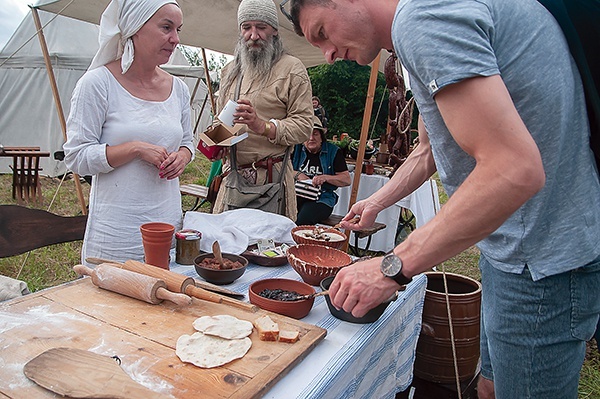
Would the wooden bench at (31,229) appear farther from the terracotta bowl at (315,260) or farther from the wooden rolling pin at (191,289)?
the terracotta bowl at (315,260)

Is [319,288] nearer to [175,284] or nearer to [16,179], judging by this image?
[175,284]

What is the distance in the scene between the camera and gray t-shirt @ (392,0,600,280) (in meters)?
0.85

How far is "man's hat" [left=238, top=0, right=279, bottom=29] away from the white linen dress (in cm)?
95

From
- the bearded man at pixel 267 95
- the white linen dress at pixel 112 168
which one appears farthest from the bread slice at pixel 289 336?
the bearded man at pixel 267 95

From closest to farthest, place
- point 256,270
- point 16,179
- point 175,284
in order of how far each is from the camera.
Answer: point 175,284, point 256,270, point 16,179

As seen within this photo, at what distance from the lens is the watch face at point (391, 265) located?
99 cm

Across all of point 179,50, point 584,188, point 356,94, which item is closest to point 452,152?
point 584,188

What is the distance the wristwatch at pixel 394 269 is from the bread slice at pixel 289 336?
290 mm

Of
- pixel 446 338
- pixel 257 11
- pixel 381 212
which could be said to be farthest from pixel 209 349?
pixel 381 212

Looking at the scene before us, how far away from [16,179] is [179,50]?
6361 millimetres

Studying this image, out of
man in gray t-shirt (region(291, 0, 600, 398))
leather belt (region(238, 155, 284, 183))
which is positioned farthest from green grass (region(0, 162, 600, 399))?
man in gray t-shirt (region(291, 0, 600, 398))

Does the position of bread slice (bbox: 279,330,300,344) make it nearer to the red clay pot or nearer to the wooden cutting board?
the wooden cutting board

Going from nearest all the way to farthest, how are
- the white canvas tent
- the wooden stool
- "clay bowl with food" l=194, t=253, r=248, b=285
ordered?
"clay bowl with food" l=194, t=253, r=248, b=285, the wooden stool, the white canvas tent

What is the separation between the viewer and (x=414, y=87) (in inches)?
41.5
